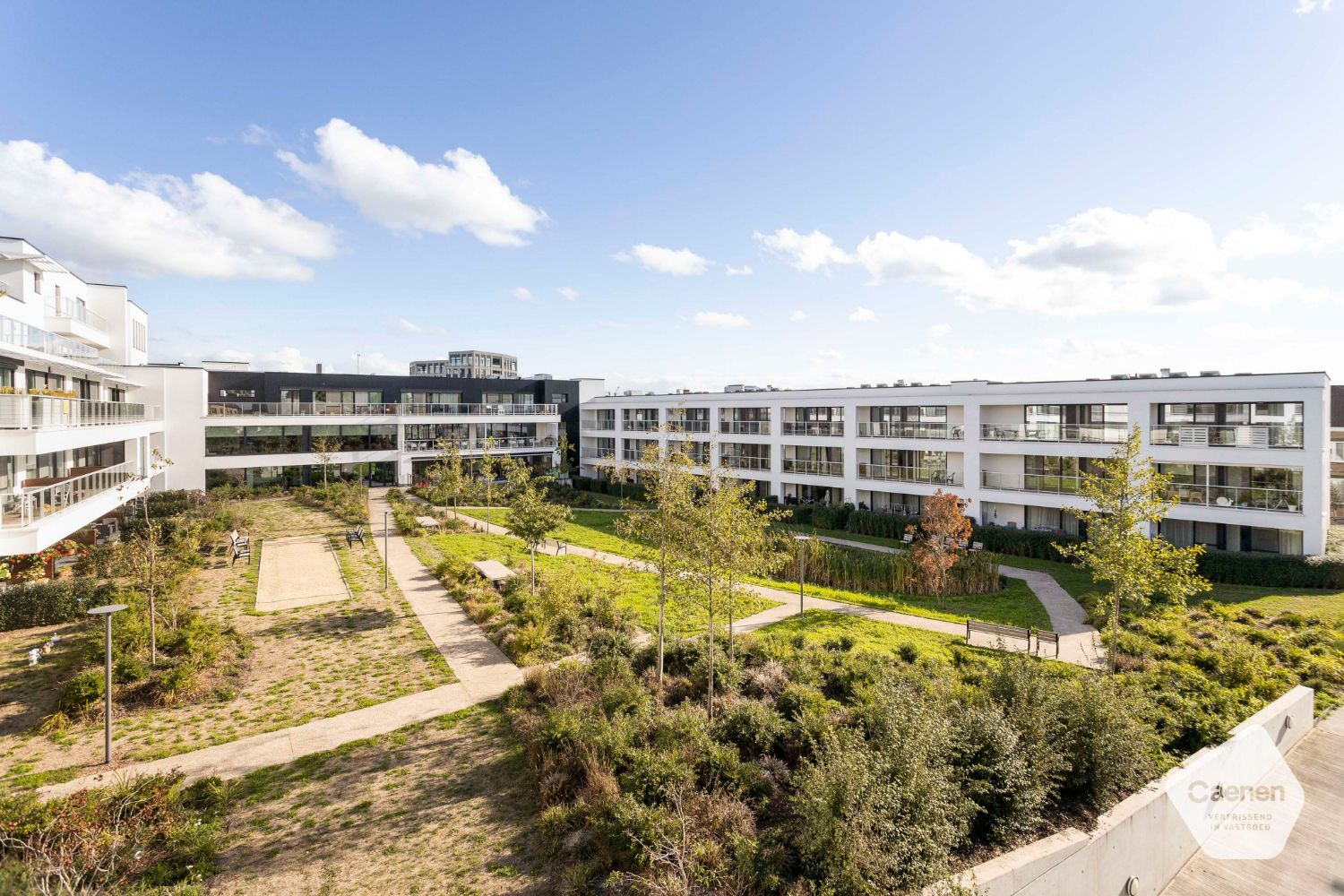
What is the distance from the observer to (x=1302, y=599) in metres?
20.8

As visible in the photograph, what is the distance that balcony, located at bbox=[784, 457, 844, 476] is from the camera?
37281 millimetres

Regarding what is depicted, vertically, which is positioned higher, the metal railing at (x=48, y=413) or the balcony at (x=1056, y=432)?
the metal railing at (x=48, y=413)

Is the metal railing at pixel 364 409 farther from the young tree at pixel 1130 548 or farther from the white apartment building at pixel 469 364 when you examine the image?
the white apartment building at pixel 469 364

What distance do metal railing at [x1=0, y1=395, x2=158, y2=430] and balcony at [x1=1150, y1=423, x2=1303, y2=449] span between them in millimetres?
37737

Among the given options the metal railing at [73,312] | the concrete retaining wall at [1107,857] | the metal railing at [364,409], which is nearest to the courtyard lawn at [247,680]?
the concrete retaining wall at [1107,857]

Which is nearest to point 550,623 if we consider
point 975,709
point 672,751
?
point 672,751

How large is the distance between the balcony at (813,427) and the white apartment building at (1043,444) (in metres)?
0.09

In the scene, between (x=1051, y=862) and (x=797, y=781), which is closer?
(x=1051, y=862)

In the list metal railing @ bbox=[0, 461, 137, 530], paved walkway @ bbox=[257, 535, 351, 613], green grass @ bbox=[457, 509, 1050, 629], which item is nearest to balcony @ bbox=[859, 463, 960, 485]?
green grass @ bbox=[457, 509, 1050, 629]

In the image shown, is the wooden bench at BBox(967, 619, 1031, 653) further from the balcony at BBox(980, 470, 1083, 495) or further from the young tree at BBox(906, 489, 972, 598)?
the balcony at BBox(980, 470, 1083, 495)

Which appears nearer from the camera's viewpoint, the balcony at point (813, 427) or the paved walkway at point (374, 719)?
the paved walkway at point (374, 719)

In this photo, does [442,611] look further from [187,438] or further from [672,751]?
[187,438]

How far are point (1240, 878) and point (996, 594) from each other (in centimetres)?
1498

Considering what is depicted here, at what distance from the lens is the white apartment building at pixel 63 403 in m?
15.8
